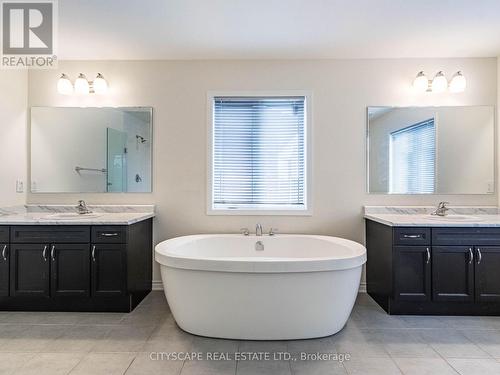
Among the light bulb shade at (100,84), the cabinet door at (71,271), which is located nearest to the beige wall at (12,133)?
the light bulb shade at (100,84)

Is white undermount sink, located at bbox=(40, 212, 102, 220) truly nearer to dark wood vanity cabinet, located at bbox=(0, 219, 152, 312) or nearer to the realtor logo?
dark wood vanity cabinet, located at bbox=(0, 219, 152, 312)

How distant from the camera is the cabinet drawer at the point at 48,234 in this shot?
2.73 meters

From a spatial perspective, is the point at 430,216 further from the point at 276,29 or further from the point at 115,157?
the point at 115,157

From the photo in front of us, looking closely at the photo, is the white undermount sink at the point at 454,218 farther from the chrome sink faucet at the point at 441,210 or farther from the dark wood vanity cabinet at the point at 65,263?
the dark wood vanity cabinet at the point at 65,263

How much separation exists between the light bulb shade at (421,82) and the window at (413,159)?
0.35 meters

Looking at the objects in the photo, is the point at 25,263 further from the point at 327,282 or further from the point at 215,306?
the point at 327,282

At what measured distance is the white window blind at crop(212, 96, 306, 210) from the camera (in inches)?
135

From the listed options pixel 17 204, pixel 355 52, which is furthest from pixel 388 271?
pixel 17 204

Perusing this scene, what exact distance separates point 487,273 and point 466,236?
36 cm

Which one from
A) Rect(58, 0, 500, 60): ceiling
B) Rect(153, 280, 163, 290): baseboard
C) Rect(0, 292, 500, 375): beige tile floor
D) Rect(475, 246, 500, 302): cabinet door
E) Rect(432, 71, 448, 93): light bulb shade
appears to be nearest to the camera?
Rect(0, 292, 500, 375): beige tile floor

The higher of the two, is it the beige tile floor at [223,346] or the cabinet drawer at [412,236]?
the cabinet drawer at [412,236]

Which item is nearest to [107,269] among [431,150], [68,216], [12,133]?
[68,216]

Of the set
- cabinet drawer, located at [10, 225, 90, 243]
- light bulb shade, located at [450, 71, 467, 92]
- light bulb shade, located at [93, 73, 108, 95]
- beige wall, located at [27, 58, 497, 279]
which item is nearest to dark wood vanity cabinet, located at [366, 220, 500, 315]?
beige wall, located at [27, 58, 497, 279]

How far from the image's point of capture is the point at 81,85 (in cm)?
326
